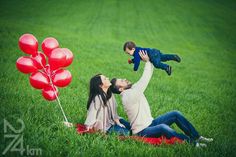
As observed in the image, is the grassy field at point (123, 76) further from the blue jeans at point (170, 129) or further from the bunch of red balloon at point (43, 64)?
the bunch of red balloon at point (43, 64)

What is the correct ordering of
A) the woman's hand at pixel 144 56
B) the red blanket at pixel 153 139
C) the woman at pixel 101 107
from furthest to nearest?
the woman's hand at pixel 144 56
the woman at pixel 101 107
the red blanket at pixel 153 139

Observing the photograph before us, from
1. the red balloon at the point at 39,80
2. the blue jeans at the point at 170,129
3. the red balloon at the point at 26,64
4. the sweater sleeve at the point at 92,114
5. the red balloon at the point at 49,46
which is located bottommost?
the blue jeans at the point at 170,129

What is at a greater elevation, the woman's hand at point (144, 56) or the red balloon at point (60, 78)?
the woman's hand at point (144, 56)

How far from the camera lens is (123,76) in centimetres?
1066

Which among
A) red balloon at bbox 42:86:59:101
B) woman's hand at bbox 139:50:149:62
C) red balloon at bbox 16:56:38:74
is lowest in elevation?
red balloon at bbox 42:86:59:101

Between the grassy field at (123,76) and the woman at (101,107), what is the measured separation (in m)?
0.42

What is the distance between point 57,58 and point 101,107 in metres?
1.06

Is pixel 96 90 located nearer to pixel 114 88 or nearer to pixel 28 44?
pixel 114 88

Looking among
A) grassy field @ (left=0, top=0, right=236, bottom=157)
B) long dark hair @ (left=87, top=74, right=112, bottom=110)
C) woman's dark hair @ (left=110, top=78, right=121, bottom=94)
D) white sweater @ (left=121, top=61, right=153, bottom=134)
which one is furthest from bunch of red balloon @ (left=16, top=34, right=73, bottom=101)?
white sweater @ (left=121, top=61, right=153, bottom=134)

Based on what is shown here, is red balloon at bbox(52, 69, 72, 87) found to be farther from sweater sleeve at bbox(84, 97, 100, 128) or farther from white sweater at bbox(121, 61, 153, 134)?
white sweater at bbox(121, 61, 153, 134)

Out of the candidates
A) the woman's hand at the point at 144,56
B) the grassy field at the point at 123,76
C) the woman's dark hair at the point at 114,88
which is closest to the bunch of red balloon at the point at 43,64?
the grassy field at the point at 123,76

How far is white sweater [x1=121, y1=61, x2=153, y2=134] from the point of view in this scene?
494cm

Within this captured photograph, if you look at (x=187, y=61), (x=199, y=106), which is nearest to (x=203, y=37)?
(x=187, y=61)

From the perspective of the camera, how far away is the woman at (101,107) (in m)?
5.00
